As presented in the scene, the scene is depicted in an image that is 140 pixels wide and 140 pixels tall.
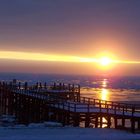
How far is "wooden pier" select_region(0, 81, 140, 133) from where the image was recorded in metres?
39.8

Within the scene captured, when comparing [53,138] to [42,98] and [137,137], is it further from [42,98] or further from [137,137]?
[42,98]

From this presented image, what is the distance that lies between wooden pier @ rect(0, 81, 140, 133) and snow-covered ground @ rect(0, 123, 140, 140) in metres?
2.90

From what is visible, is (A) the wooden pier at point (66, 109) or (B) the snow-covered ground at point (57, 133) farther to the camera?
(A) the wooden pier at point (66, 109)

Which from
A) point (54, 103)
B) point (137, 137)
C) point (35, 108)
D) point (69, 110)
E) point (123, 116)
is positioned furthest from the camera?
point (35, 108)

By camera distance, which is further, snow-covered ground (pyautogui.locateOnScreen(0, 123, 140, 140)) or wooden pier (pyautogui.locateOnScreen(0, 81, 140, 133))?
wooden pier (pyautogui.locateOnScreen(0, 81, 140, 133))

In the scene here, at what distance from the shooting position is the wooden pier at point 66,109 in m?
39.8

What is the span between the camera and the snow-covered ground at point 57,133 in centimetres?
2970

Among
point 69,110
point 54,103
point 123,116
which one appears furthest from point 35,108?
point 123,116

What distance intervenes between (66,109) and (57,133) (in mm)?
11121

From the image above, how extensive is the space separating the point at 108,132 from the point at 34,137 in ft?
19.6

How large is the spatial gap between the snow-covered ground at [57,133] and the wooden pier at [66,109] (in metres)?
2.90

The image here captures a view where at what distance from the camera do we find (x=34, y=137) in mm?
29547

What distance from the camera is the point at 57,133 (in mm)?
31375

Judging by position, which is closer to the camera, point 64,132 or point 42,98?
point 64,132
